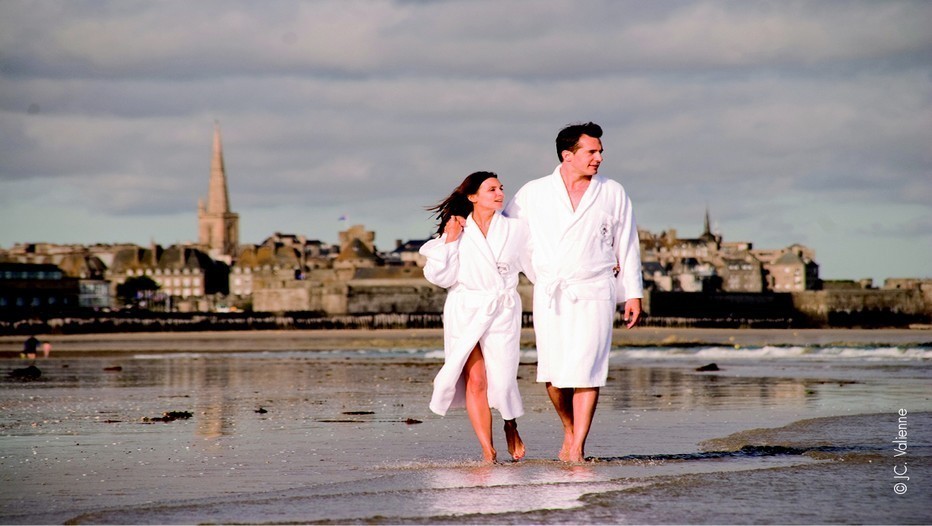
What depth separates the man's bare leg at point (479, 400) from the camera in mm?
7418

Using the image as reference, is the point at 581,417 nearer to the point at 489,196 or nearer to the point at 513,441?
the point at 513,441

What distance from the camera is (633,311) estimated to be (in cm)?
722

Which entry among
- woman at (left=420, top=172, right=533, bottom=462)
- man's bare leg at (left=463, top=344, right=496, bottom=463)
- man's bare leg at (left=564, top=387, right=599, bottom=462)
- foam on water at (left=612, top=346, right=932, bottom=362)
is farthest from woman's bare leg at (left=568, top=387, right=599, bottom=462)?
foam on water at (left=612, top=346, right=932, bottom=362)

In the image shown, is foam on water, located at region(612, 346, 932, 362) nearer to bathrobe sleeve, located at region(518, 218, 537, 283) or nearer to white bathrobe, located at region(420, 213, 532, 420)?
bathrobe sleeve, located at region(518, 218, 537, 283)

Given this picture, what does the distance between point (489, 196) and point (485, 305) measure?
613mm

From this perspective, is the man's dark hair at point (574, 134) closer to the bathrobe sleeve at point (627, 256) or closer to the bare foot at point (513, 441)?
the bathrobe sleeve at point (627, 256)

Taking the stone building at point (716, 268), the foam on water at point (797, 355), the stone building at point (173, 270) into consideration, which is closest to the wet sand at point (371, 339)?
the foam on water at point (797, 355)

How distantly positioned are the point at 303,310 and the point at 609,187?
3494 inches

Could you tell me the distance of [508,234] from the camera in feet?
24.7

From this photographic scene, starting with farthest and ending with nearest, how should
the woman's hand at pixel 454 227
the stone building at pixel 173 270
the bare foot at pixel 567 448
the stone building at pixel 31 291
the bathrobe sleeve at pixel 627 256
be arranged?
1. the stone building at pixel 173 270
2. the stone building at pixel 31 291
3. the woman's hand at pixel 454 227
4. the bathrobe sleeve at pixel 627 256
5. the bare foot at pixel 567 448

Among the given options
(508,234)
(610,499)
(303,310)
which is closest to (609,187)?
(508,234)

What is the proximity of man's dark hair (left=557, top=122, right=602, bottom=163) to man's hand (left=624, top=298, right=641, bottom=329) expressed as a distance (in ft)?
3.01

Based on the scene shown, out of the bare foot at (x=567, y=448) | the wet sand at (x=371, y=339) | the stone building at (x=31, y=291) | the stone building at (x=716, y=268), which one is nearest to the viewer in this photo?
the bare foot at (x=567, y=448)

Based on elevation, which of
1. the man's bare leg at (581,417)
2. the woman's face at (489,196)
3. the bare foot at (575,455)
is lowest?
the bare foot at (575,455)
